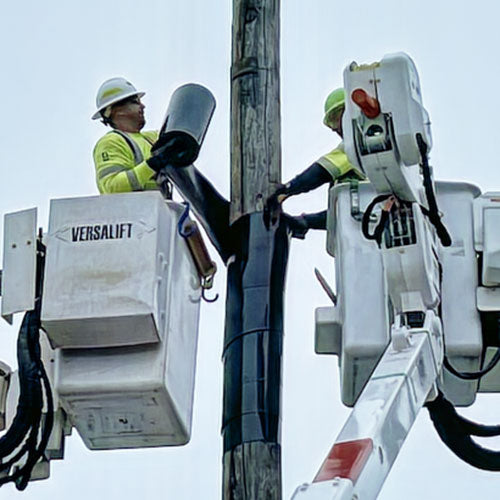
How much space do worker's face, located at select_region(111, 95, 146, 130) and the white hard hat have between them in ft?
0.10

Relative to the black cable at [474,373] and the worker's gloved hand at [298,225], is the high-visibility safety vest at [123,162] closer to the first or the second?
the worker's gloved hand at [298,225]

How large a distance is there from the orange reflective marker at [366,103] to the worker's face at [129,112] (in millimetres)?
2305

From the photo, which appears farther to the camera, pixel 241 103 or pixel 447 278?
pixel 241 103

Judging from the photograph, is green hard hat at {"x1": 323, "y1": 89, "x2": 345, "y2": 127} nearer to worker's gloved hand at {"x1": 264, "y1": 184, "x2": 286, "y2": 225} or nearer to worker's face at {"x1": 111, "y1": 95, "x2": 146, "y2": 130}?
worker's face at {"x1": 111, "y1": 95, "x2": 146, "y2": 130}

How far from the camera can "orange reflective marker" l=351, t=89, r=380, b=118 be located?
18.9ft

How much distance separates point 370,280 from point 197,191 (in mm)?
789

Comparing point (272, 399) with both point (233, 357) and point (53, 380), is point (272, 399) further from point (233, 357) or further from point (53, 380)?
point (53, 380)

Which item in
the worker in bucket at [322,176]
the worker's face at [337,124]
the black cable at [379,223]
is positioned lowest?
the black cable at [379,223]

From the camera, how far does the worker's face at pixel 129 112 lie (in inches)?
312

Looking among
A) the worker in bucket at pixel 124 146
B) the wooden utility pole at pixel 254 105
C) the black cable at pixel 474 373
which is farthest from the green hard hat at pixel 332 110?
the black cable at pixel 474 373

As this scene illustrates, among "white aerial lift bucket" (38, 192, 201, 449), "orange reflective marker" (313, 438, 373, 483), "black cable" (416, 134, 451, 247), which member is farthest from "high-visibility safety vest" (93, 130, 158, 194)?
"orange reflective marker" (313, 438, 373, 483)

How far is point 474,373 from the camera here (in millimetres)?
6379

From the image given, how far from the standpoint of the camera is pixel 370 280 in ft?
21.6

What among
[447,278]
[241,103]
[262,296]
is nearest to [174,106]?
[241,103]
